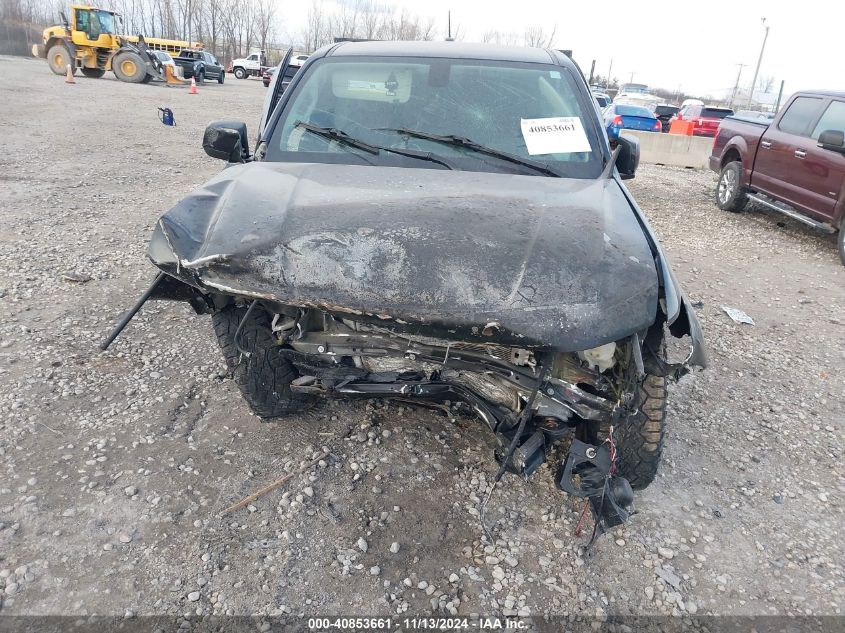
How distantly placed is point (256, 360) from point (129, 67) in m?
26.2

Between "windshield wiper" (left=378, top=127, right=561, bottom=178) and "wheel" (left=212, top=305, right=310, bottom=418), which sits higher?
"windshield wiper" (left=378, top=127, right=561, bottom=178)

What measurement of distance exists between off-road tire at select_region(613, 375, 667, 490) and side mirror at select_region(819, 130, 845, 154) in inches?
221

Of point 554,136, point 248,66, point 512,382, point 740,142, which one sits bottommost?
point 512,382

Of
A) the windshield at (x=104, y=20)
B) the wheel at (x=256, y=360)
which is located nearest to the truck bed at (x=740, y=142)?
the wheel at (x=256, y=360)

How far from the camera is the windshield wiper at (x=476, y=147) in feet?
9.34

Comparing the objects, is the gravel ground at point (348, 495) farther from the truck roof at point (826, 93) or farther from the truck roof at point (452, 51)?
the truck roof at point (826, 93)

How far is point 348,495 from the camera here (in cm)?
259

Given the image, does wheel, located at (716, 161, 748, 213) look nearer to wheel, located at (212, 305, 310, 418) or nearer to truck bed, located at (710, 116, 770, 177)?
truck bed, located at (710, 116, 770, 177)

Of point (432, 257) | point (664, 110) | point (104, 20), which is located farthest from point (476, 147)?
point (104, 20)

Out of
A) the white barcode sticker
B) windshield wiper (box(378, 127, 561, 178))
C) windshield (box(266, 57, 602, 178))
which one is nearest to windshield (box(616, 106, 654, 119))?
windshield (box(266, 57, 602, 178))

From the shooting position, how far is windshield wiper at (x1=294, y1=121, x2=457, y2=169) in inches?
113

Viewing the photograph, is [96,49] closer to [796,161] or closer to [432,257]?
[796,161]

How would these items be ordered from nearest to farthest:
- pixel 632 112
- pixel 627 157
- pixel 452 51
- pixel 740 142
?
1. pixel 627 157
2. pixel 452 51
3. pixel 740 142
4. pixel 632 112

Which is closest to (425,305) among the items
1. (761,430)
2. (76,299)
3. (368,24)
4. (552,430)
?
(552,430)
